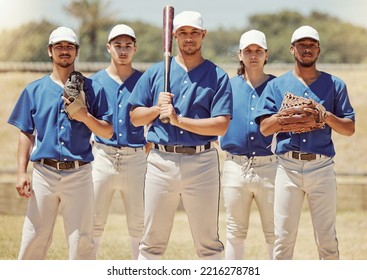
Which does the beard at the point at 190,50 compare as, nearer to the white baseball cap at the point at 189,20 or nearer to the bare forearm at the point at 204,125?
the white baseball cap at the point at 189,20

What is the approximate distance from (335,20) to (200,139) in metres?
18.3

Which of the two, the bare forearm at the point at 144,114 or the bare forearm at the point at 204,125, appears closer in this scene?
the bare forearm at the point at 204,125

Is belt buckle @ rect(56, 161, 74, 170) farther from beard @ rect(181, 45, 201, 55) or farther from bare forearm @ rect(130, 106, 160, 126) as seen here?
beard @ rect(181, 45, 201, 55)

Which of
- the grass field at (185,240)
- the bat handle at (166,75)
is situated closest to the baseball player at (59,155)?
the bat handle at (166,75)

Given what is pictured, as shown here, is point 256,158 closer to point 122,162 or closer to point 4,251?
point 122,162

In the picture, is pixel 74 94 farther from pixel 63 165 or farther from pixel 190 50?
pixel 190 50

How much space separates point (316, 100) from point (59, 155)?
1.87 m

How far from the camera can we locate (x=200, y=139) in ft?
19.3

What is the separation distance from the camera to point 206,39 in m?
22.7

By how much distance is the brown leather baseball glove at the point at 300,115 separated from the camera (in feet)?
19.6

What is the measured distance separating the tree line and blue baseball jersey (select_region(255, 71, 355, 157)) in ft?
35.8

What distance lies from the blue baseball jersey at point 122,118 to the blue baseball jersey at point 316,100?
120 cm

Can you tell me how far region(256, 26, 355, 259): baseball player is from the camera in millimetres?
6109

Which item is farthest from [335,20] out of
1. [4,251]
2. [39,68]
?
[4,251]
